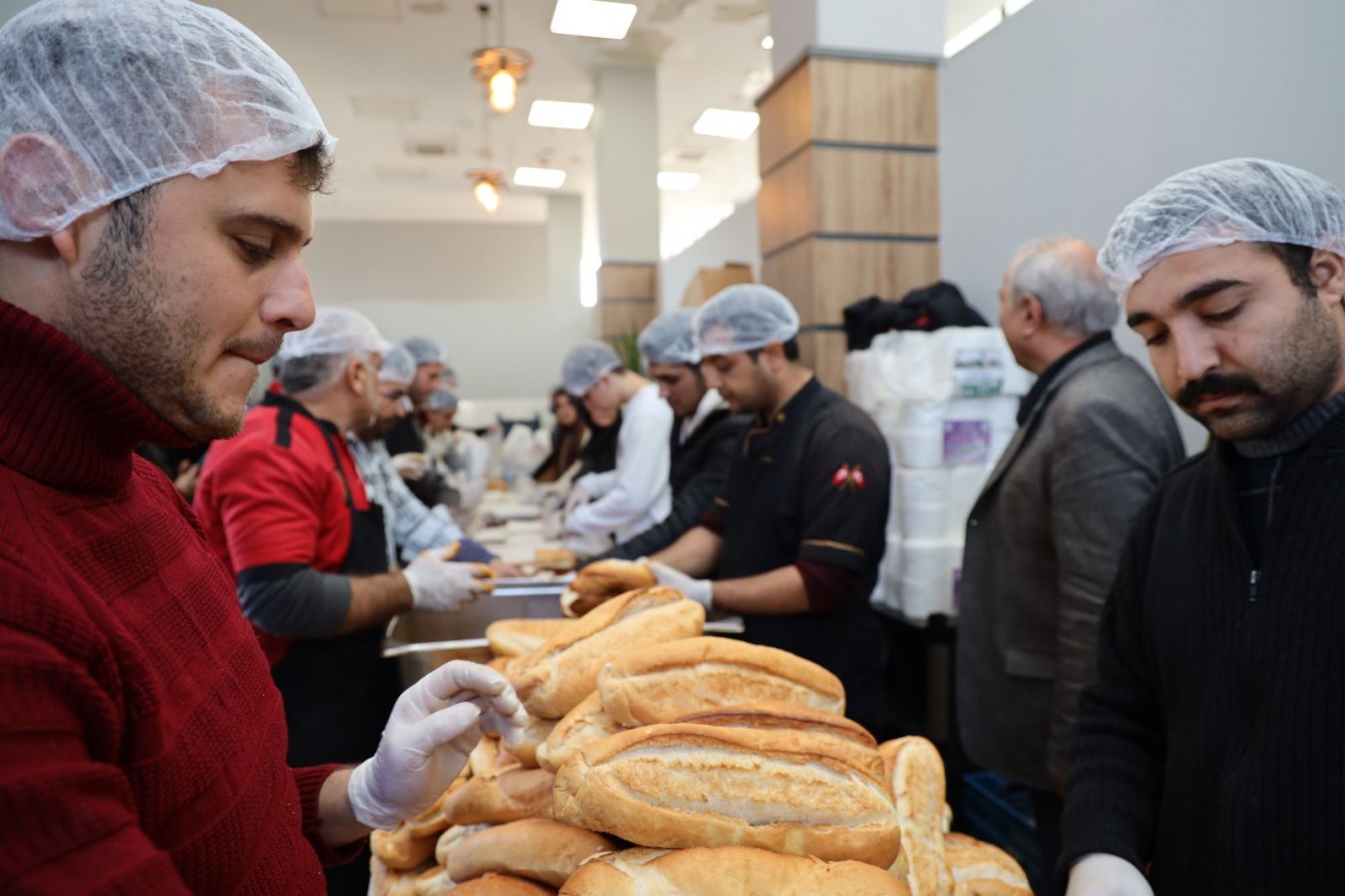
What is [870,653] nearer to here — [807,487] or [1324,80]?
[807,487]

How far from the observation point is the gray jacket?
6.86 feet

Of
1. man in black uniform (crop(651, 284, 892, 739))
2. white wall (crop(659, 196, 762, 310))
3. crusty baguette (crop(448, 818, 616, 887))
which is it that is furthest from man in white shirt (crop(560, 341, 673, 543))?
crusty baguette (crop(448, 818, 616, 887))

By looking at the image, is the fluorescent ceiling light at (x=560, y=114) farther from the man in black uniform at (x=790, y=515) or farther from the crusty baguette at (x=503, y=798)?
the crusty baguette at (x=503, y=798)

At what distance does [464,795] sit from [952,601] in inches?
115

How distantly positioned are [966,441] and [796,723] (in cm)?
295

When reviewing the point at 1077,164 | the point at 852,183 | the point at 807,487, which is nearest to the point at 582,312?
the point at 852,183

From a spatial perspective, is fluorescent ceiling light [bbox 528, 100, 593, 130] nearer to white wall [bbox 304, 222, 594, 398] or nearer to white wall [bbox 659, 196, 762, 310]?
white wall [bbox 659, 196, 762, 310]

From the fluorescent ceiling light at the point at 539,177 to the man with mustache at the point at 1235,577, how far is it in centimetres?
1263

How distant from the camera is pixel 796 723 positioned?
3.34ft

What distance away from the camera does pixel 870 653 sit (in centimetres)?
257

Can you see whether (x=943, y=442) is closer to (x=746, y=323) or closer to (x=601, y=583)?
(x=746, y=323)

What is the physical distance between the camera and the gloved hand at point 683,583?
2.22 meters

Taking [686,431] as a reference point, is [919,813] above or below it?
below

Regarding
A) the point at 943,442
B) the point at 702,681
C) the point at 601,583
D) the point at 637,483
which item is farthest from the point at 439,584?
the point at 943,442
